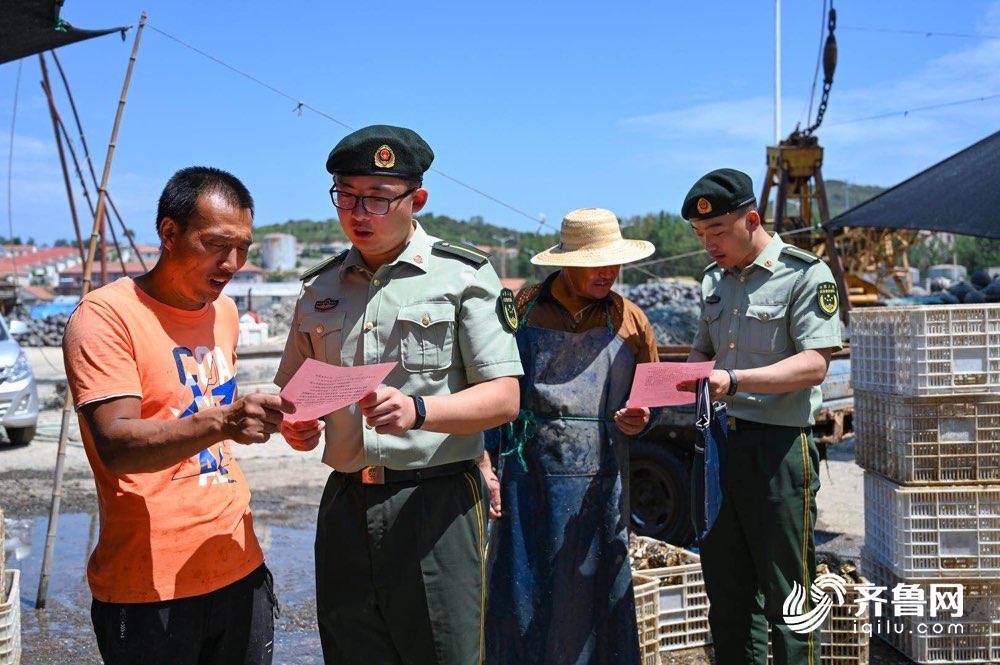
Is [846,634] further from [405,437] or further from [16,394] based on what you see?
[16,394]

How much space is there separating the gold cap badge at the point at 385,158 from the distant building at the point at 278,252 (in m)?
103

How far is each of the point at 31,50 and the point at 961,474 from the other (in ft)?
17.5

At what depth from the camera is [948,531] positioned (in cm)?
467

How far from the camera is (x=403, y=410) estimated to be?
2252 millimetres

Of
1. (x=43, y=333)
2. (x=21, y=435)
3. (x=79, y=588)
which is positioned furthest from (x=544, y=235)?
(x=79, y=588)

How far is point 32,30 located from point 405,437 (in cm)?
357

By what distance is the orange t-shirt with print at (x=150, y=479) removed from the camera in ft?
7.62

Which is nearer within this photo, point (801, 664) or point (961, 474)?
point (801, 664)

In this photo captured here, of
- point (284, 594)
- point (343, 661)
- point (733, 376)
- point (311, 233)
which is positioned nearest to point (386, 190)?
point (343, 661)

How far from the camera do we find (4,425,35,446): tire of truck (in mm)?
11908

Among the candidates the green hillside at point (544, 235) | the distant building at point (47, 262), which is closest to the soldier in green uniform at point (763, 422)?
the green hillside at point (544, 235)

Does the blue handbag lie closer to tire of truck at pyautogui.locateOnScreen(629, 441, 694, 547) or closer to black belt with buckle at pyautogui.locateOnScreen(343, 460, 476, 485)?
black belt with buckle at pyautogui.locateOnScreen(343, 460, 476, 485)

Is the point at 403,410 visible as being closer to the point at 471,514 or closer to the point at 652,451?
the point at 471,514

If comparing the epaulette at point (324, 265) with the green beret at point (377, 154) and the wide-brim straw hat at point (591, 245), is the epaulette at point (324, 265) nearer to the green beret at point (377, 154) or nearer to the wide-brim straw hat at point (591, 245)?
the green beret at point (377, 154)
